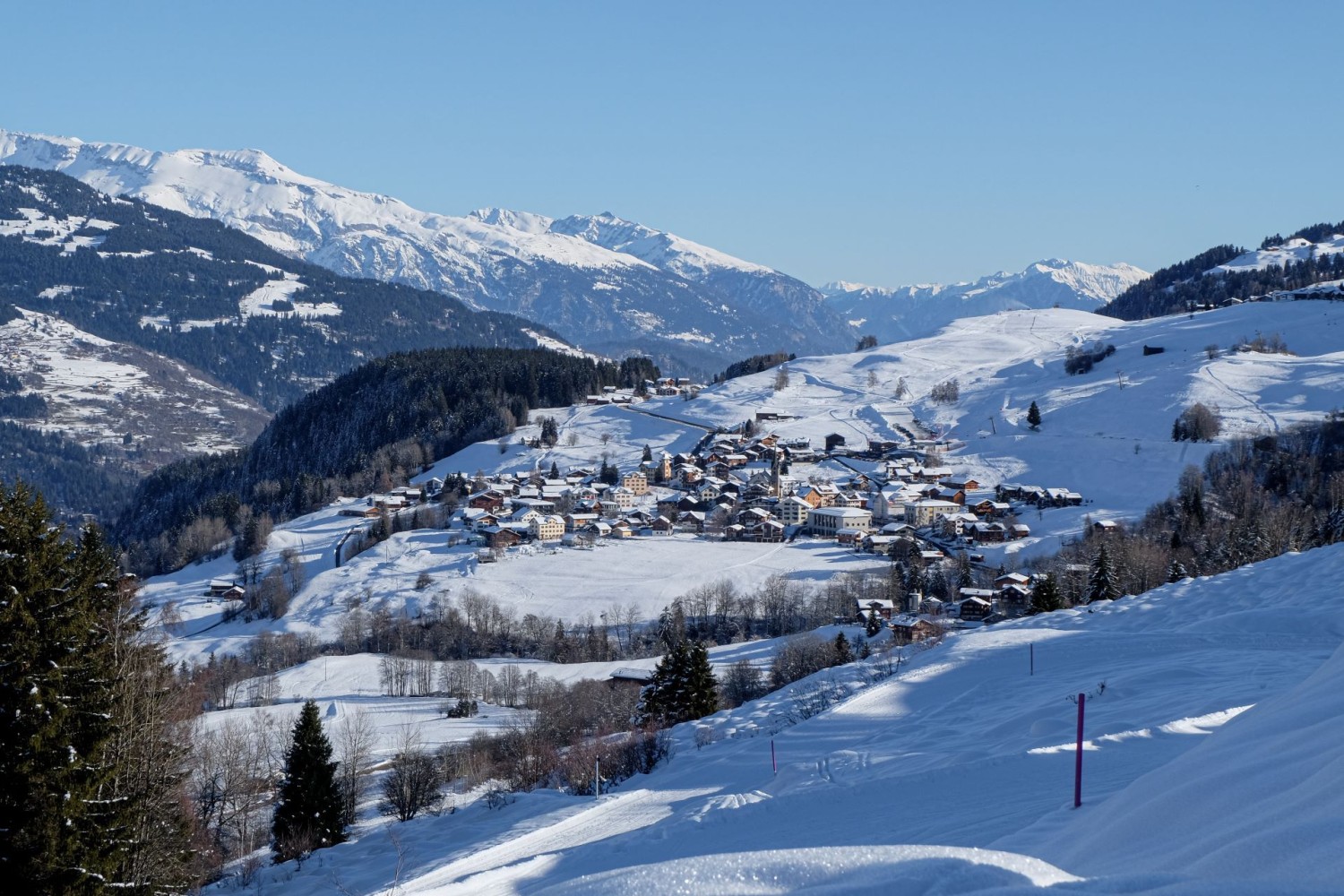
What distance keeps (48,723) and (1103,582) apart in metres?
32.8

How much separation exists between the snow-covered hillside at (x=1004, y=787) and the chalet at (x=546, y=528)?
42586 millimetres

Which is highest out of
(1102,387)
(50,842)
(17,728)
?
(1102,387)

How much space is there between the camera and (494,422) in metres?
102

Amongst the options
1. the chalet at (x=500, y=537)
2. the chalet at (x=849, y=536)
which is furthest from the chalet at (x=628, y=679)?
the chalet at (x=849, y=536)

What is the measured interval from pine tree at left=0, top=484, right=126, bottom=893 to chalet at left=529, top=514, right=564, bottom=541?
54.9m

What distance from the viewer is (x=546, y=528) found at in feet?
224

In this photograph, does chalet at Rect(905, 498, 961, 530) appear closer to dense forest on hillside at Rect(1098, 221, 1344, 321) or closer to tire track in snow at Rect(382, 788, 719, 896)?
tire track in snow at Rect(382, 788, 719, 896)

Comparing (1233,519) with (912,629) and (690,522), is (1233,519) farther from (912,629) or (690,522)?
(690,522)

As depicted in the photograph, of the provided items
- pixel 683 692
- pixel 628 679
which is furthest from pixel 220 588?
pixel 683 692

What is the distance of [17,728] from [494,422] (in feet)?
300

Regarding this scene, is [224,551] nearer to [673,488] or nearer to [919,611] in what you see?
[673,488]

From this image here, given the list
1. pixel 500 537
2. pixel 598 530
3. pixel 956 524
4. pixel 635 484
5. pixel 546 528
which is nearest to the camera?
pixel 956 524

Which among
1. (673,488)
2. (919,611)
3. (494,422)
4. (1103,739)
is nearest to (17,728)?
(1103,739)

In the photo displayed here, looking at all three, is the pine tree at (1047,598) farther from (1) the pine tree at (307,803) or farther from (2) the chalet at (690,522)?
(2) the chalet at (690,522)
